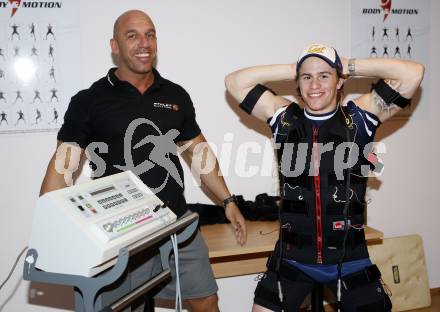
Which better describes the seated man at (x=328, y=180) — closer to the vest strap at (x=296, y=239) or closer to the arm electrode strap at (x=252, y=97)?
the vest strap at (x=296, y=239)

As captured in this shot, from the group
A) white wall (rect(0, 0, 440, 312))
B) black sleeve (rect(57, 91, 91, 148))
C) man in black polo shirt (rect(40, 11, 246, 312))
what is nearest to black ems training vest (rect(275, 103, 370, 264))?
man in black polo shirt (rect(40, 11, 246, 312))

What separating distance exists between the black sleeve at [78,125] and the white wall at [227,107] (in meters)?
0.65

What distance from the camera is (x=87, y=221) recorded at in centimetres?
158

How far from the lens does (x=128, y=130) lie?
2.27m

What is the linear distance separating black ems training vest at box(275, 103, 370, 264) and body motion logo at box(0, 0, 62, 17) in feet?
5.08

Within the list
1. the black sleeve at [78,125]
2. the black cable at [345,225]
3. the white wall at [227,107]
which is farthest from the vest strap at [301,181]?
the white wall at [227,107]

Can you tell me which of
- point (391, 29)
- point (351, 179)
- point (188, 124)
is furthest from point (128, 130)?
point (391, 29)

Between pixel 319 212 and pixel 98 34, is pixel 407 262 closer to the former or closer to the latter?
pixel 319 212

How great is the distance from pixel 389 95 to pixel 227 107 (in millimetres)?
1257

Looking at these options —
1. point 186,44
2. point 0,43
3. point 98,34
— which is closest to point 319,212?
point 186,44

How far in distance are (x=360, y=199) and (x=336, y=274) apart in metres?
0.36

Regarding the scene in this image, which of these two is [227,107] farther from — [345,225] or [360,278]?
[360,278]

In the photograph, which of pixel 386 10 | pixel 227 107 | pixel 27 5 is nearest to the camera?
pixel 27 5

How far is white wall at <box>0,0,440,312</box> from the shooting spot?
2854mm
